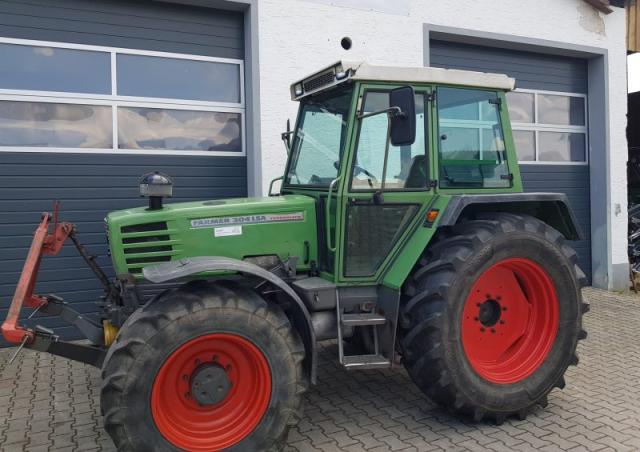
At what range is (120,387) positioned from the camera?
9.68ft

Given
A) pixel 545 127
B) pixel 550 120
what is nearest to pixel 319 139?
pixel 545 127

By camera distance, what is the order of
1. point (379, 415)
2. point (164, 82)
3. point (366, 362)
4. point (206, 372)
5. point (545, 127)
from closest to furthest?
point (206, 372), point (366, 362), point (379, 415), point (164, 82), point (545, 127)

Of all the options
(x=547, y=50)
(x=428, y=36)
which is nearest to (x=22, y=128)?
(x=428, y=36)

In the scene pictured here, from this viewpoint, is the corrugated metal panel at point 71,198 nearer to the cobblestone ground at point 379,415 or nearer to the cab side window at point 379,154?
the cobblestone ground at point 379,415

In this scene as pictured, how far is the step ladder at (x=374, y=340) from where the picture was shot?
3.67m

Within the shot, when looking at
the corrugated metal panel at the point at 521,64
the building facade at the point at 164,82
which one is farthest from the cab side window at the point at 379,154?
the corrugated metal panel at the point at 521,64

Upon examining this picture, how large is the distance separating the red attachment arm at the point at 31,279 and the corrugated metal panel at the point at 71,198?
8.46 feet

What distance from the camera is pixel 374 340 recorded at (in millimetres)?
3930

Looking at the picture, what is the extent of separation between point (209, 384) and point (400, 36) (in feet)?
19.3

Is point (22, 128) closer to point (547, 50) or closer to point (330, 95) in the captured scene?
point (330, 95)

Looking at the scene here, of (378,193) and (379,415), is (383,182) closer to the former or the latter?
(378,193)

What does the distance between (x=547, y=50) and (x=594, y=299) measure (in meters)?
4.06

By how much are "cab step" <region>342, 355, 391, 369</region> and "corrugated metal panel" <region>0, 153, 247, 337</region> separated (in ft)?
11.9

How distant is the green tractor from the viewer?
3250 millimetres
